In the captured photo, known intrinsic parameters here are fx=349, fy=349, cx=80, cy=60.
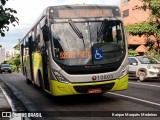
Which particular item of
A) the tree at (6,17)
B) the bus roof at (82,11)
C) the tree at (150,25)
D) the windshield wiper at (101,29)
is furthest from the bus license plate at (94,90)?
the tree at (150,25)

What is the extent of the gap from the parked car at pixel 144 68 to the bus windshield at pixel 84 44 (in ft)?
32.9

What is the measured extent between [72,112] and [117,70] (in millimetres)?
2139

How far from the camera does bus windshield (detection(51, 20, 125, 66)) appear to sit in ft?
35.8

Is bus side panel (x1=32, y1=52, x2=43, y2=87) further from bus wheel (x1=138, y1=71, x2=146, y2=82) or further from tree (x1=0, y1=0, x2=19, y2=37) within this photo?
bus wheel (x1=138, y1=71, x2=146, y2=82)

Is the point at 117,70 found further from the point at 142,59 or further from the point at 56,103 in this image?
the point at 142,59

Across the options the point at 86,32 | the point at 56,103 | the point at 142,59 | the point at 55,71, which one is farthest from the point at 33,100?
the point at 142,59

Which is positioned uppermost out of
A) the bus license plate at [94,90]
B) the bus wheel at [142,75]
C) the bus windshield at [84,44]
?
the bus windshield at [84,44]

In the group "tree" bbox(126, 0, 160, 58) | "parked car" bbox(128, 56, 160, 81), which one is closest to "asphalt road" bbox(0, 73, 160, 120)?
"parked car" bbox(128, 56, 160, 81)

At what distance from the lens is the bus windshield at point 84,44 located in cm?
1090

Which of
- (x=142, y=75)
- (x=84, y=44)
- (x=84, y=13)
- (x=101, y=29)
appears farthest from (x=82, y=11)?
(x=142, y=75)

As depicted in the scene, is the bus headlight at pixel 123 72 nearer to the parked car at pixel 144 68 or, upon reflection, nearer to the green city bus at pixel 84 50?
the green city bus at pixel 84 50

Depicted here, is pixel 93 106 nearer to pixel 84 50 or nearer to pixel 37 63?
pixel 84 50

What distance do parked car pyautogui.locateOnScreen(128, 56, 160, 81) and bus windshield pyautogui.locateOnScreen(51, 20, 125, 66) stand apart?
32.9ft

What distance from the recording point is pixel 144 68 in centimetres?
2205
